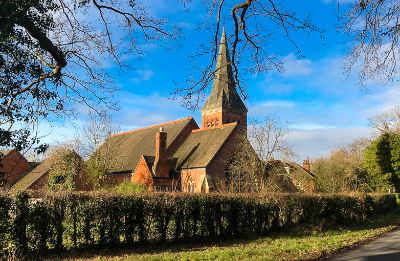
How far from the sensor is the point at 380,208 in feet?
74.5

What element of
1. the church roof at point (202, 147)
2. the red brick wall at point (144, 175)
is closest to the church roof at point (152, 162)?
the red brick wall at point (144, 175)

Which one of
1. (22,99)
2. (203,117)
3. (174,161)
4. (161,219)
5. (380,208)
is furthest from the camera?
(203,117)

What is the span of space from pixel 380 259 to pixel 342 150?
67403mm

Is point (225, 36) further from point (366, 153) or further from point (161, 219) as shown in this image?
point (366, 153)

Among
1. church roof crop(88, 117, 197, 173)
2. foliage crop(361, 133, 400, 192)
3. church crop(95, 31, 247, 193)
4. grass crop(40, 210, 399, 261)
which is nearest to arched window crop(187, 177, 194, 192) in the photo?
church crop(95, 31, 247, 193)

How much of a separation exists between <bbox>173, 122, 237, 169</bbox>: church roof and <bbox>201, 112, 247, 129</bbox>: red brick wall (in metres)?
9.38

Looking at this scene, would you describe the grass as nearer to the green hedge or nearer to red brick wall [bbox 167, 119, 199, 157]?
the green hedge

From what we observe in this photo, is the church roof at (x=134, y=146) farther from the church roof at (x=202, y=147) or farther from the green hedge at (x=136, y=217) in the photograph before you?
the green hedge at (x=136, y=217)

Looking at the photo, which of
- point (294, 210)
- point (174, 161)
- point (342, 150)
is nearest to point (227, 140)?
Answer: point (174, 161)

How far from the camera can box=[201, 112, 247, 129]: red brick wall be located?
157ft

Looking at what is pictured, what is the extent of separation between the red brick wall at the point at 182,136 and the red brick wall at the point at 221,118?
19.6ft

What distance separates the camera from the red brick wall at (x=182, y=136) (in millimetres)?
38312

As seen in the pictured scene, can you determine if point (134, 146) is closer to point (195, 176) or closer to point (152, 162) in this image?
point (152, 162)

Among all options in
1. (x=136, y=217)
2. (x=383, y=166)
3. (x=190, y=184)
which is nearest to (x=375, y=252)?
(x=136, y=217)
